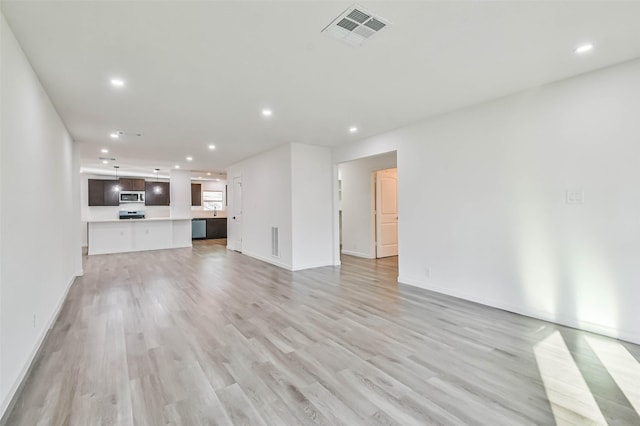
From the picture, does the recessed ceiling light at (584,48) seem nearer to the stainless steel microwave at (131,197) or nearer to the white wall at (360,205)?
the white wall at (360,205)

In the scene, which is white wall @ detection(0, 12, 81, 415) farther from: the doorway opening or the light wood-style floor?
the doorway opening

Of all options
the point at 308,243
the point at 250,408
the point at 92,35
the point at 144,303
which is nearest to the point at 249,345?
the point at 250,408

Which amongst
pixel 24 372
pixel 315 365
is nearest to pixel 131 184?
pixel 24 372

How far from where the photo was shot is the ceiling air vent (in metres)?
1.97

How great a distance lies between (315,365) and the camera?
2.28m

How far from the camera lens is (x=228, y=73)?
2.82m

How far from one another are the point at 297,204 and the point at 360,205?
2.13 meters

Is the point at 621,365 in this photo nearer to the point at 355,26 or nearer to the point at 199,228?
the point at 355,26

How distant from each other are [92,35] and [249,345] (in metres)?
2.78

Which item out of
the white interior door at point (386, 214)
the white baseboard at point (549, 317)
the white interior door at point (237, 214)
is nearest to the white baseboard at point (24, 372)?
the white baseboard at point (549, 317)

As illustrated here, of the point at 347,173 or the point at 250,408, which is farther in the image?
the point at 347,173

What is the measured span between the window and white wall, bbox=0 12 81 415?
344 inches

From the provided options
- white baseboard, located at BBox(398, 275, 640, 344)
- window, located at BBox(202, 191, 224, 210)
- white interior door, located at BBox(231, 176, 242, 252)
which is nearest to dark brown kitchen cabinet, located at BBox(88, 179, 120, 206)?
window, located at BBox(202, 191, 224, 210)

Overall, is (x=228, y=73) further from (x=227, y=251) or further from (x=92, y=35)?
(x=227, y=251)
